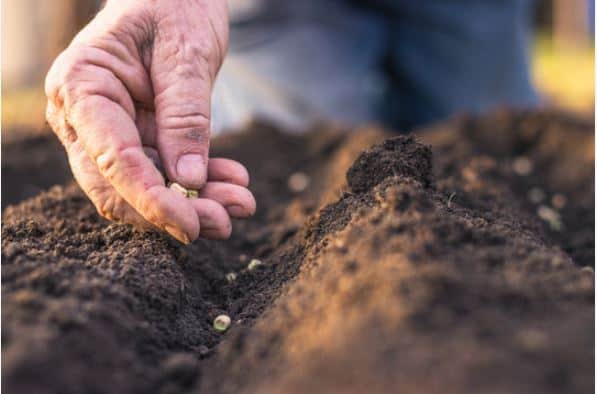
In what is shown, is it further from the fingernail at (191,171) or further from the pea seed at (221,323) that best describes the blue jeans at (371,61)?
the pea seed at (221,323)

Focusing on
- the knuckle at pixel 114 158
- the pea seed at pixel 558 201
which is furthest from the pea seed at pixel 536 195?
the knuckle at pixel 114 158

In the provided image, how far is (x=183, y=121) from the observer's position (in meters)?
1.55

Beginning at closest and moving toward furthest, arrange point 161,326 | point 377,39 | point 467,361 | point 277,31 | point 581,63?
point 467,361, point 161,326, point 277,31, point 377,39, point 581,63

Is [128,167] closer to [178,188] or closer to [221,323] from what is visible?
[178,188]

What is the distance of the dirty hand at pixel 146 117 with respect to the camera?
57.2 inches

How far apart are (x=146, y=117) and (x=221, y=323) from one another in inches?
22.6

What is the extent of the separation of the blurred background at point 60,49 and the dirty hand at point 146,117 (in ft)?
5.61

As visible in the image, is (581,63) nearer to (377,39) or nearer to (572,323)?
(377,39)

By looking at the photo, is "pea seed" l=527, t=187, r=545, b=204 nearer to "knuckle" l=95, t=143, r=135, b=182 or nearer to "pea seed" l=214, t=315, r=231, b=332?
"pea seed" l=214, t=315, r=231, b=332

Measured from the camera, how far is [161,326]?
130 centimetres

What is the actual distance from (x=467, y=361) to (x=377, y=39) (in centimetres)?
341

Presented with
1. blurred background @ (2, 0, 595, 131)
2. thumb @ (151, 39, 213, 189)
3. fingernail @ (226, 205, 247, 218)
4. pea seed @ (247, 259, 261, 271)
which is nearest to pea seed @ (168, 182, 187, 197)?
thumb @ (151, 39, 213, 189)

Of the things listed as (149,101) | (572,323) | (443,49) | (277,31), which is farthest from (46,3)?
(572,323)

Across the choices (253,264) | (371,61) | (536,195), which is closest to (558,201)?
(536,195)
